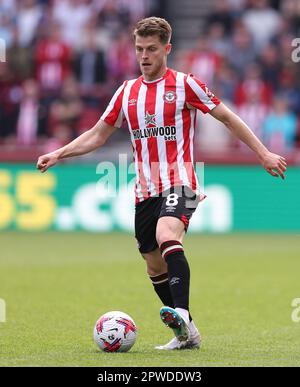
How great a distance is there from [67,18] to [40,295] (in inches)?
441

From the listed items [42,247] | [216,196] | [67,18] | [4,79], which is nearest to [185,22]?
[67,18]

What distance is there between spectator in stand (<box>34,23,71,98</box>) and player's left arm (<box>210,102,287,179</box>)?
1248cm

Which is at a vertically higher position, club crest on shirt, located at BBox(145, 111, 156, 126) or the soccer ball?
club crest on shirt, located at BBox(145, 111, 156, 126)

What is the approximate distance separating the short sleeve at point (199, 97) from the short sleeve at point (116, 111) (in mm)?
524

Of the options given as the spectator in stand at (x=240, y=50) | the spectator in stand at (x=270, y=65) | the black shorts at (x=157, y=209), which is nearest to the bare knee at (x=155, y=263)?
the black shorts at (x=157, y=209)

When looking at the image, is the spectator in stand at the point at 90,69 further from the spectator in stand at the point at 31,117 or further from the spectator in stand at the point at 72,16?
the spectator in stand at the point at 31,117

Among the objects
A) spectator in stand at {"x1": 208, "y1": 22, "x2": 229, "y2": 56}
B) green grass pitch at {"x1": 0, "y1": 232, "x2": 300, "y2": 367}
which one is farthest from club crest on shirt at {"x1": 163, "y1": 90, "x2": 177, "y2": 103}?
spectator in stand at {"x1": 208, "y1": 22, "x2": 229, "y2": 56}

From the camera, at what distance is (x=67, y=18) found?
20.5 meters

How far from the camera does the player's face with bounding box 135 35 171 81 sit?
23.0 feet

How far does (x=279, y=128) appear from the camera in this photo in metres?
18.3

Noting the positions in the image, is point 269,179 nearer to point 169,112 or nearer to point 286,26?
point 286,26

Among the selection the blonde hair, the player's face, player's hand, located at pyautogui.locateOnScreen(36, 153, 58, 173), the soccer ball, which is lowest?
the soccer ball

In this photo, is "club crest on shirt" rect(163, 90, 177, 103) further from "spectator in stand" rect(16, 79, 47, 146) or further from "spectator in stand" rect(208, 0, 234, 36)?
"spectator in stand" rect(208, 0, 234, 36)

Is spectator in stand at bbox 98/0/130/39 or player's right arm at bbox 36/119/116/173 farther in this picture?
spectator in stand at bbox 98/0/130/39
